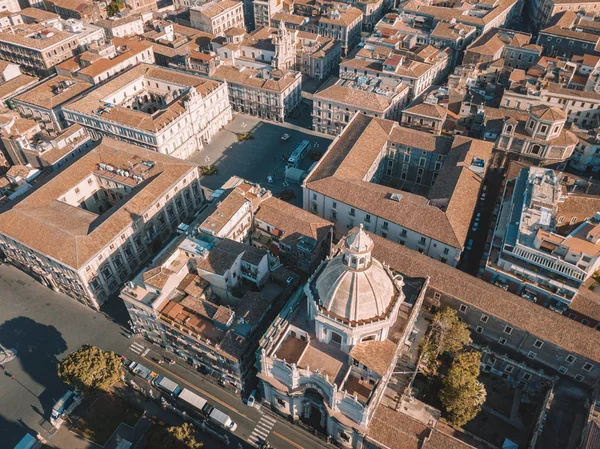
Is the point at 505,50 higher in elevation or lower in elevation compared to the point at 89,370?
higher

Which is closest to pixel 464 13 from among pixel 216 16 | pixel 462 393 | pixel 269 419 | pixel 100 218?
pixel 216 16

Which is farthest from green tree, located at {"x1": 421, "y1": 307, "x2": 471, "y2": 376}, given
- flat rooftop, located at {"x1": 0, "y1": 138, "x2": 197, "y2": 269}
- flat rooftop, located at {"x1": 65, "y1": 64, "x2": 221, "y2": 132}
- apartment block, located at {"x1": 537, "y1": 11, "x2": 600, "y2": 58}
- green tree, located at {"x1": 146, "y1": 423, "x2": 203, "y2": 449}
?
apartment block, located at {"x1": 537, "y1": 11, "x2": 600, "y2": 58}

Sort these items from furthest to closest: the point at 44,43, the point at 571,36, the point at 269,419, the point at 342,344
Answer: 1. the point at 571,36
2. the point at 44,43
3. the point at 269,419
4. the point at 342,344

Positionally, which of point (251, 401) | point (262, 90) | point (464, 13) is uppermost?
point (464, 13)

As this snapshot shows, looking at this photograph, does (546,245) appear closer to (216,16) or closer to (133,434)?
(133,434)

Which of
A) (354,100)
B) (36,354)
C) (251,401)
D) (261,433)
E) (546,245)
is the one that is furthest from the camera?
(354,100)

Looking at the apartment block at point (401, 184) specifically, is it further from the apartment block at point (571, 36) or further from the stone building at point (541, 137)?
the apartment block at point (571, 36)

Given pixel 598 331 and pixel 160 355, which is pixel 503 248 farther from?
pixel 160 355

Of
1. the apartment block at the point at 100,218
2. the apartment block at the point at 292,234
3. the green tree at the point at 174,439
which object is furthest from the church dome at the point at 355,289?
the apartment block at the point at 100,218
